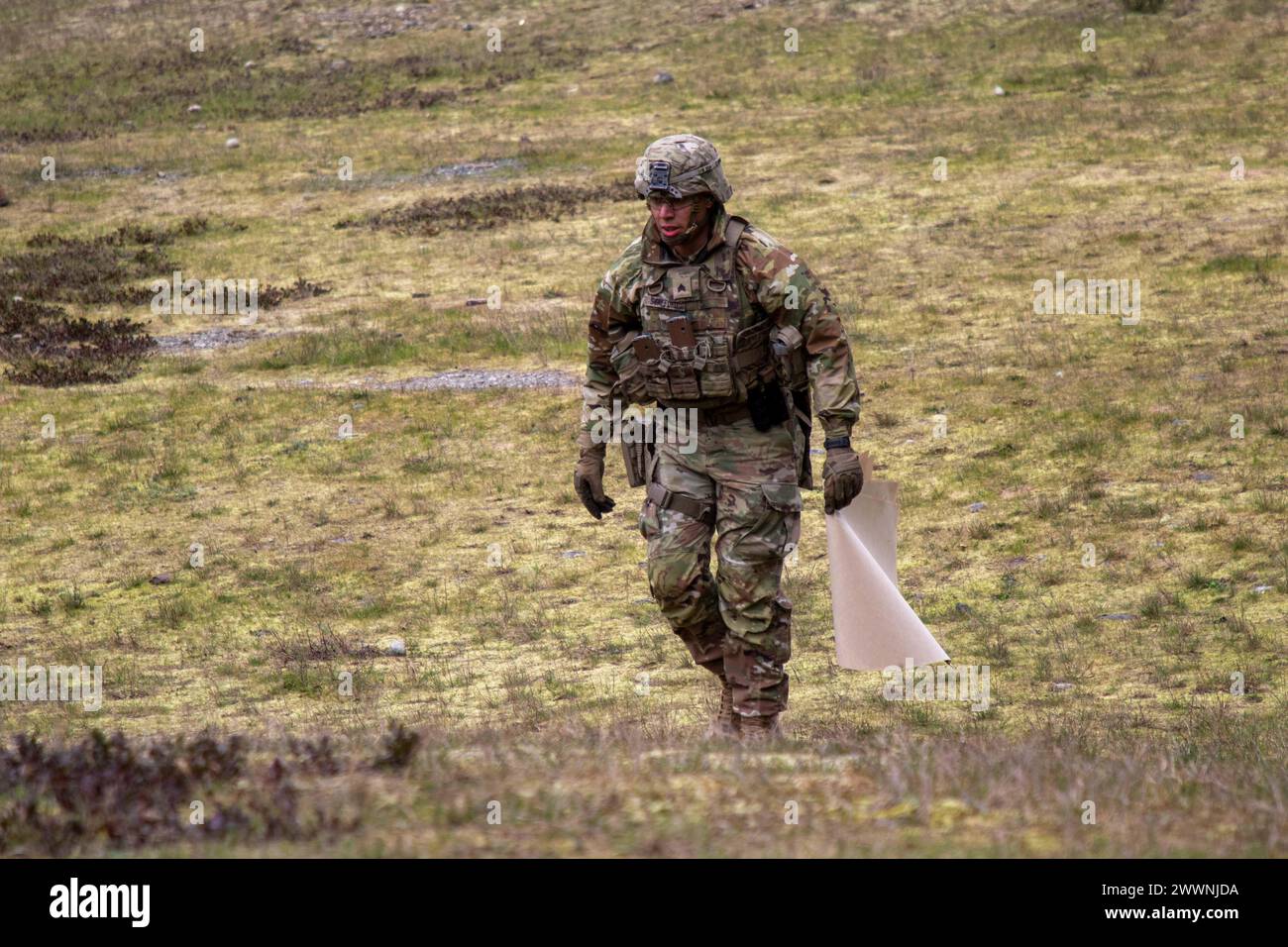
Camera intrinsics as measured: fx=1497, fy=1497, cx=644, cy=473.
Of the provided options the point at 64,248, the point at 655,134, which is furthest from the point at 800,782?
the point at 655,134

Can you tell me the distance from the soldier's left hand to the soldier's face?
126 cm

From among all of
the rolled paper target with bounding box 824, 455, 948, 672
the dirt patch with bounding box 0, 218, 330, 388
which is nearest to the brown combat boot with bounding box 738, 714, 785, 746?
the rolled paper target with bounding box 824, 455, 948, 672

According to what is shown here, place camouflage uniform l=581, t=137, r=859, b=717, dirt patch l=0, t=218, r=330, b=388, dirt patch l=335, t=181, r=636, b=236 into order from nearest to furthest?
camouflage uniform l=581, t=137, r=859, b=717 < dirt patch l=0, t=218, r=330, b=388 < dirt patch l=335, t=181, r=636, b=236

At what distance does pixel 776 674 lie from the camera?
23.3ft

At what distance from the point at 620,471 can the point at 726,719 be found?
669 centimetres

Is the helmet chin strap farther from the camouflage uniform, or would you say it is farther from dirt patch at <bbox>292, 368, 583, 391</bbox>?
dirt patch at <bbox>292, 368, 583, 391</bbox>

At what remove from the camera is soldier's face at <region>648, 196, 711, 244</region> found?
6957 mm

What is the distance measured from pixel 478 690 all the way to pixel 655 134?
822 inches

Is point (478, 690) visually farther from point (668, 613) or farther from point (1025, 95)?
point (1025, 95)

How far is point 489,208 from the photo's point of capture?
24562 millimetres

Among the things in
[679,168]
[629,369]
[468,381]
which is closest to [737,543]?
[629,369]

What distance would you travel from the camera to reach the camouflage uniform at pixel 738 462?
22.9 ft

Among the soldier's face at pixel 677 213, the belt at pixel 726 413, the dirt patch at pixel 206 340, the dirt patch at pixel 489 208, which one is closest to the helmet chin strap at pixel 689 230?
the soldier's face at pixel 677 213

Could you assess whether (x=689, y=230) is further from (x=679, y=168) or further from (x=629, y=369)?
(x=629, y=369)
